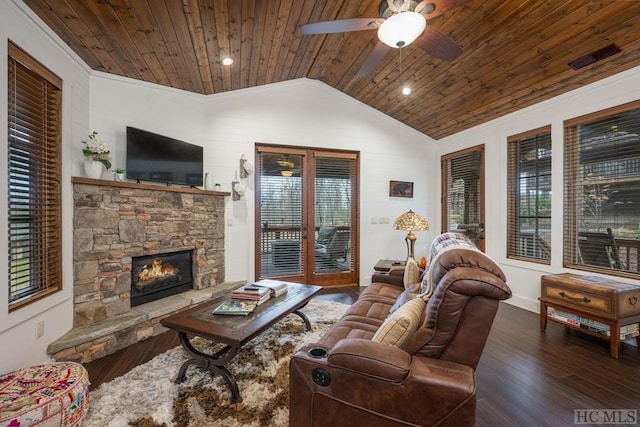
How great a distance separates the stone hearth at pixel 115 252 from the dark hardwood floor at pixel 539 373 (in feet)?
0.64

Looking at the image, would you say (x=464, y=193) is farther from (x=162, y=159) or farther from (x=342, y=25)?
(x=162, y=159)

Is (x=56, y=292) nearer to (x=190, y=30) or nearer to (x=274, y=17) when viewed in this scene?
(x=190, y=30)

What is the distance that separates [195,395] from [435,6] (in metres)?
2.99

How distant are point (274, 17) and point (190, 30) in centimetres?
79

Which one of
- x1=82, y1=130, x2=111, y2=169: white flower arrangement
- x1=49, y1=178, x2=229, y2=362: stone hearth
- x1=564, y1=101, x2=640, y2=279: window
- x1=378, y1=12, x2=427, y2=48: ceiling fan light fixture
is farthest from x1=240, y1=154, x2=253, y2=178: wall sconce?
x1=564, y1=101, x2=640, y2=279: window

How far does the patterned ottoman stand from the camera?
4.52 feet

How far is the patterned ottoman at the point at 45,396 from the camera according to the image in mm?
1378

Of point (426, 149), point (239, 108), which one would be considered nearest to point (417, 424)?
point (239, 108)

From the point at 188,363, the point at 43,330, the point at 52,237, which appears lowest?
the point at 188,363

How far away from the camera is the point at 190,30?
2.66m

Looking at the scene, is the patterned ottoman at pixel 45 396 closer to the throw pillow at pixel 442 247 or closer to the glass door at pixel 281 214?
the throw pillow at pixel 442 247

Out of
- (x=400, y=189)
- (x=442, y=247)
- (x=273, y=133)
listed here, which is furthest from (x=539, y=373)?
(x=273, y=133)

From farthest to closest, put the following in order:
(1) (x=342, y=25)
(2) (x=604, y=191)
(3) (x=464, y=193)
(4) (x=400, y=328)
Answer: (3) (x=464, y=193) < (2) (x=604, y=191) < (1) (x=342, y=25) < (4) (x=400, y=328)

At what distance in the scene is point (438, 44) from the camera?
2.18m
